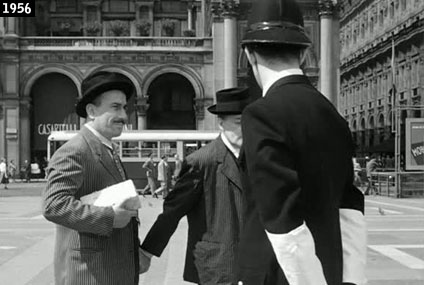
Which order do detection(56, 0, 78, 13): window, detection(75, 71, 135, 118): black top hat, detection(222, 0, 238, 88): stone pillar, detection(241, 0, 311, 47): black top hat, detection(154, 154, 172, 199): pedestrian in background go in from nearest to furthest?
detection(241, 0, 311, 47): black top hat < detection(75, 71, 135, 118): black top hat < detection(154, 154, 172, 199): pedestrian in background < detection(222, 0, 238, 88): stone pillar < detection(56, 0, 78, 13): window

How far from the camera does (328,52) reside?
5422cm

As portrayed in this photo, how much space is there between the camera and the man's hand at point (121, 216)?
402 cm

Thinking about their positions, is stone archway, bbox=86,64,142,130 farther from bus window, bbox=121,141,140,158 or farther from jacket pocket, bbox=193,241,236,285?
jacket pocket, bbox=193,241,236,285

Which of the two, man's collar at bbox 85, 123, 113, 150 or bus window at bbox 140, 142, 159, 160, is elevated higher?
man's collar at bbox 85, 123, 113, 150

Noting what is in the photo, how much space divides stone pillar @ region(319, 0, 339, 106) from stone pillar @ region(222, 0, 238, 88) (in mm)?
6583

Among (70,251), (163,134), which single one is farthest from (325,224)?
(163,134)

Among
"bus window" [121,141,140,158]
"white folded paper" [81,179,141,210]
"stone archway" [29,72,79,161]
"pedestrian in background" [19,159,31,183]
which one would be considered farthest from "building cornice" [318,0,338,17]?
"white folded paper" [81,179,141,210]

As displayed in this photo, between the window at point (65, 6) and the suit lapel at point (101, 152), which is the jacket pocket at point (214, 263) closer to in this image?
the suit lapel at point (101, 152)

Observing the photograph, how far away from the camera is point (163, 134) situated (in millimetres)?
37438

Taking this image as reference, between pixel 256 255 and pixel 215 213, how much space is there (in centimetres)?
172

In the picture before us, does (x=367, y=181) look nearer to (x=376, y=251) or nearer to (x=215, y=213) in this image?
(x=376, y=251)

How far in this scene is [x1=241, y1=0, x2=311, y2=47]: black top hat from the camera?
304 cm

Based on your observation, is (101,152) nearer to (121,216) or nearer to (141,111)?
(121,216)

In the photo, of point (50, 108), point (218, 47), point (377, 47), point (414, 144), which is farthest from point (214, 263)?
point (377, 47)
